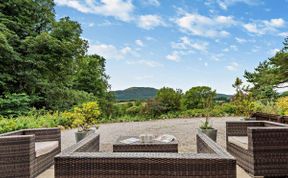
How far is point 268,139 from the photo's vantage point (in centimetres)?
385

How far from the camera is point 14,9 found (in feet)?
49.6

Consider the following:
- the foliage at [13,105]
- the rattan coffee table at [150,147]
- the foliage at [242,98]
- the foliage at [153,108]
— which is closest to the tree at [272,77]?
the foliage at [153,108]

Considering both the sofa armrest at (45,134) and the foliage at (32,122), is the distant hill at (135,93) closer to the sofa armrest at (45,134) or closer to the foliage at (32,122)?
the foliage at (32,122)

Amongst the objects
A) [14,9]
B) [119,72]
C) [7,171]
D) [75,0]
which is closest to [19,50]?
[14,9]

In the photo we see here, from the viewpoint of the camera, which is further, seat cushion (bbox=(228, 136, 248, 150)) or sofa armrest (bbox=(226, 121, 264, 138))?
sofa armrest (bbox=(226, 121, 264, 138))

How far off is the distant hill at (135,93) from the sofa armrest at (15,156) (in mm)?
16400

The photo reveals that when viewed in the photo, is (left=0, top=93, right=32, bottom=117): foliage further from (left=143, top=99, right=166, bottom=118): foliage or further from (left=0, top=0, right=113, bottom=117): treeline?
(left=143, top=99, right=166, bottom=118): foliage

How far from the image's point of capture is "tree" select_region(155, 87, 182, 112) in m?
18.7

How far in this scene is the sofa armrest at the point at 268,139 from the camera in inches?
151

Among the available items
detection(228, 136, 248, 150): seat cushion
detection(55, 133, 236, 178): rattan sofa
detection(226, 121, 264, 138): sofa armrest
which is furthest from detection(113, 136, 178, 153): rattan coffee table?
detection(55, 133, 236, 178): rattan sofa

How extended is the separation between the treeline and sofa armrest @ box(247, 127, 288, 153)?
1119 cm

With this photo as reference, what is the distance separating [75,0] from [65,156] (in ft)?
38.8

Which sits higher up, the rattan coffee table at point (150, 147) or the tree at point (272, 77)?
the tree at point (272, 77)

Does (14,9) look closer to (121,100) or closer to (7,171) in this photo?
(121,100)
